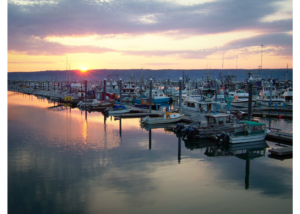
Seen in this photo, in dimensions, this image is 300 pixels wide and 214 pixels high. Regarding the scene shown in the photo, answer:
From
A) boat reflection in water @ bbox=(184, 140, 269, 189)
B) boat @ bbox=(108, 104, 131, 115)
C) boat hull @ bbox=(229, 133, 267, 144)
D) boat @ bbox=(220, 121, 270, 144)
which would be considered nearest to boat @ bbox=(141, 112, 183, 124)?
boat reflection in water @ bbox=(184, 140, 269, 189)

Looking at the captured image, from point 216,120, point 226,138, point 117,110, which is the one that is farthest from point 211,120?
point 117,110

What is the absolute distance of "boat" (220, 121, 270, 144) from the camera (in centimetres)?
2230

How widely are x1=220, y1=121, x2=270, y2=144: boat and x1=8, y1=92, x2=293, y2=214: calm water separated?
3.21ft

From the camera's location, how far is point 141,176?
15.6 m

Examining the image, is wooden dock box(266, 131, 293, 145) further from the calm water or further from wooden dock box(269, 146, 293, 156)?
wooden dock box(269, 146, 293, 156)

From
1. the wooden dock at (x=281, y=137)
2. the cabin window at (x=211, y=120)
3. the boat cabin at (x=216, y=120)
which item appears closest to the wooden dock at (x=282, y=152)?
the wooden dock at (x=281, y=137)

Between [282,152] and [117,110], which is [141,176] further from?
[117,110]

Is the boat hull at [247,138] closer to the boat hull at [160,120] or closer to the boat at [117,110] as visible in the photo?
the boat hull at [160,120]

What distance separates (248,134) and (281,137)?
3083 mm

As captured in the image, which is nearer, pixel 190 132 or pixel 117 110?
pixel 190 132

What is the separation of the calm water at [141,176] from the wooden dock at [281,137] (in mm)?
1397

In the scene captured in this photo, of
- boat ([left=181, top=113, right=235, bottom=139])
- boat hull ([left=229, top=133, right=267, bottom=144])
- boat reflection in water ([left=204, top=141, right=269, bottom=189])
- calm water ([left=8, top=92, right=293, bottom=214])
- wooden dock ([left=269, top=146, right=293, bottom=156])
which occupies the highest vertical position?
boat ([left=181, top=113, right=235, bottom=139])

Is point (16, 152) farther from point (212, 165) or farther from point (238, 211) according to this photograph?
point (238, 211)

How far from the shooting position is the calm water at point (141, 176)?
12.4 metres
